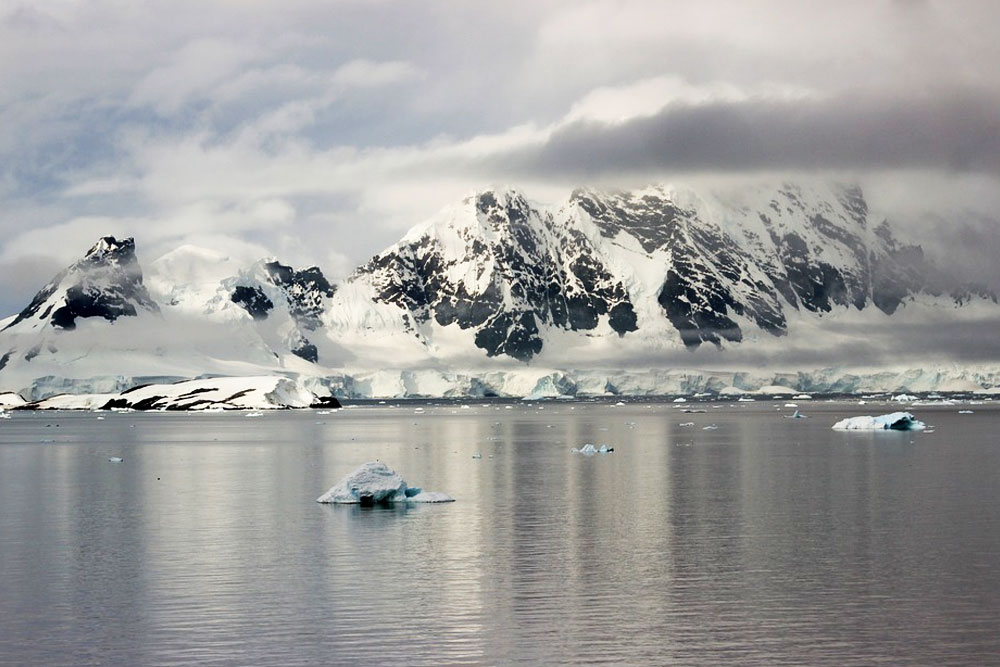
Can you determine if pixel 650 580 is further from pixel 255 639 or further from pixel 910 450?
pixel 910 450

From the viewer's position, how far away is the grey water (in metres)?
27.1

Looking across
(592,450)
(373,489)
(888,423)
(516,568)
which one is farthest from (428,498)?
(888,423)

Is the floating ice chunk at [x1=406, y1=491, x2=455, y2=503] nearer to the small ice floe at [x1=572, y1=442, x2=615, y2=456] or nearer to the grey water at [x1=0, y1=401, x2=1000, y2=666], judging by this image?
the grey water at [x1=0, y1=401, x2=1000, y2=666]

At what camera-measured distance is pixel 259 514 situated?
52000mm

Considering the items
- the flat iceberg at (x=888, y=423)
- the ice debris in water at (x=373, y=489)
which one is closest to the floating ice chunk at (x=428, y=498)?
the ice debris in water at (x=373, y=489)

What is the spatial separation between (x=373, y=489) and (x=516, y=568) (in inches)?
672

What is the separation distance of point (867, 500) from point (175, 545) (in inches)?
1199

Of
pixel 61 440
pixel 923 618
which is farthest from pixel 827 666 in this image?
pixel 61 440

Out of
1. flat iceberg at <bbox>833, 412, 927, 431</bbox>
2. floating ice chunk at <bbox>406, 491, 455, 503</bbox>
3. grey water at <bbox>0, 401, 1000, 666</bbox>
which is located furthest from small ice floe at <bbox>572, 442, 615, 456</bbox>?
flat iceberg at <bbox>833, 412, 927, 431</bbox>

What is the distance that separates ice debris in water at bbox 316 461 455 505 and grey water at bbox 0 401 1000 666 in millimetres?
774

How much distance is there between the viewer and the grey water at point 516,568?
89.0 ft

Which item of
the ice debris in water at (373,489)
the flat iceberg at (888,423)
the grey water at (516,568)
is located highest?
the ice debris in water at (373,489)

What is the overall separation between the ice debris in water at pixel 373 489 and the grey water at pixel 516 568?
2.54 feet

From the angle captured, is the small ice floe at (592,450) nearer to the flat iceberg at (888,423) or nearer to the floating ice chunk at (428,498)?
the floating ice chunk at (428,498)
